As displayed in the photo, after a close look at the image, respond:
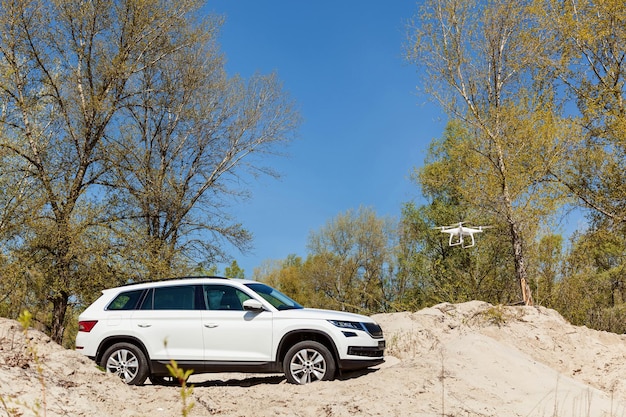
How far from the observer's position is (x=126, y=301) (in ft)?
34.4

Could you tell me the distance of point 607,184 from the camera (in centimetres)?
2103

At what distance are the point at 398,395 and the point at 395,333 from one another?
628 cm

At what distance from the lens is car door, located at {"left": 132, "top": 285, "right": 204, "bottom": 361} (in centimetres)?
977

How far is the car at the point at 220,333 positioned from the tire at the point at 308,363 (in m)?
0.02

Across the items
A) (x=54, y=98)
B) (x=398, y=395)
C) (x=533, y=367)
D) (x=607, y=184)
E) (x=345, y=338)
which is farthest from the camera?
(x=607, y=184)

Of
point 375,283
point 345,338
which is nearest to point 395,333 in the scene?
point 345,338

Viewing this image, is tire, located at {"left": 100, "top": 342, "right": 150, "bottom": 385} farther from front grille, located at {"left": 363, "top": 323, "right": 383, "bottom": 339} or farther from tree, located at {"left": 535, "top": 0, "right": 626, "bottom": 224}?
tree, located at {"left": 535, "top": 0, "right": 626, "bottom": 224}

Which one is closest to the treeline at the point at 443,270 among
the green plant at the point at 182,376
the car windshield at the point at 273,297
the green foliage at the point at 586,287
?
the green foliage at the point at 586,287

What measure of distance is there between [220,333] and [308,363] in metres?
1.63

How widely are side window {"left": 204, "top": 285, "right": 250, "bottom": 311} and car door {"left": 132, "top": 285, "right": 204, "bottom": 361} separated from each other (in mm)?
172

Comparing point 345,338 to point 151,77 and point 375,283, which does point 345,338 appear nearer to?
point 151,77

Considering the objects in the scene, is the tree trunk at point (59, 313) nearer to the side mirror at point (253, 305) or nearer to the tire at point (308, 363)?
the side mirror at point (253, 305)

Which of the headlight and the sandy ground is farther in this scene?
the headlight

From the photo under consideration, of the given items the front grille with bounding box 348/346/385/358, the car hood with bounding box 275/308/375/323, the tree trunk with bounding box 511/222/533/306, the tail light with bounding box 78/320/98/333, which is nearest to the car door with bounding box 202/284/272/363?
the car hood with bounding box 275/308/375/323
